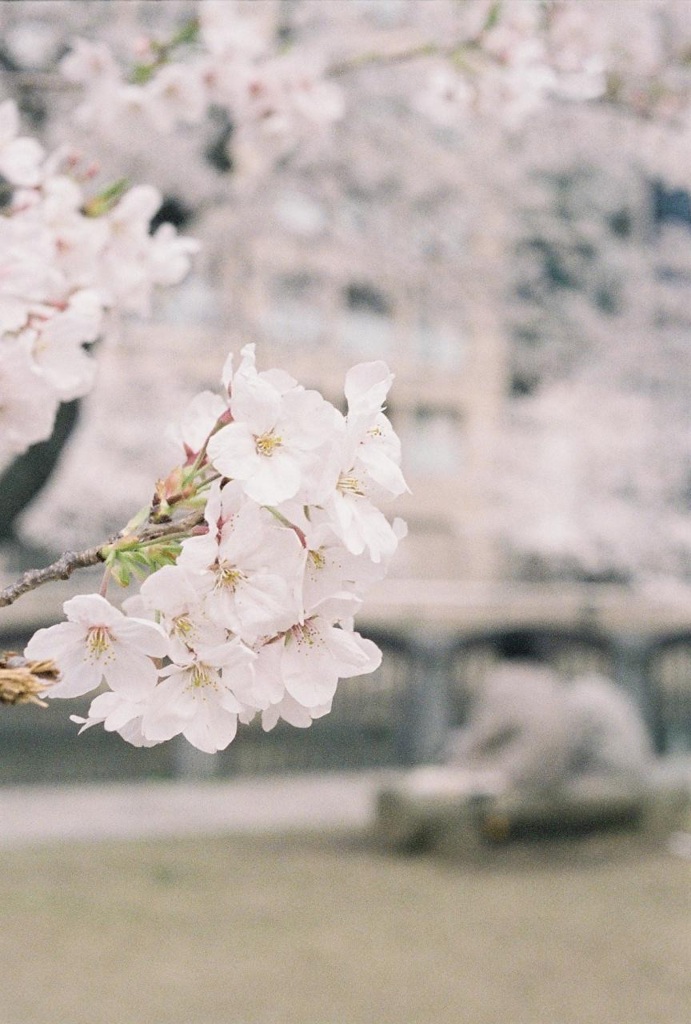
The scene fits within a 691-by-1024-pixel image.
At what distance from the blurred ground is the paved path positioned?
40 cm

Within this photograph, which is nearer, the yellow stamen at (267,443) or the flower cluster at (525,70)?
the yellow stamen at (267,443)

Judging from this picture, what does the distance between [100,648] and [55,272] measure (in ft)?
2.97

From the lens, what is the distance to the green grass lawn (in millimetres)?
4742

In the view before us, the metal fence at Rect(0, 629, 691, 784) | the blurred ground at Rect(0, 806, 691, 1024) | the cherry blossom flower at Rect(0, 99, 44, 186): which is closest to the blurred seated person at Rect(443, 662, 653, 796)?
the blurred ground at Rect(0, 806, 691, 1024)

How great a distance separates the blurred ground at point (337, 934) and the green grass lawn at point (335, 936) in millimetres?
12

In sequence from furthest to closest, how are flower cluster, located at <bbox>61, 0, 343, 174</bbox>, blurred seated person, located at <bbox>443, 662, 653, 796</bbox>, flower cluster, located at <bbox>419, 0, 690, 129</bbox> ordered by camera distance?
blurred seated person, located at <bbox>443, 662, 653, 796</bbox> < flower cluster, located at <bbox>419, 0, 690, 129</bbox> < flower cluster, located at <bbox>61, 0, 343, 174</bbox>

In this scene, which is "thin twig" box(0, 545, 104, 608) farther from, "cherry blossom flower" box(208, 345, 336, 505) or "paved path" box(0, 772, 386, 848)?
"paved path" box(0, 772, 386, 848)

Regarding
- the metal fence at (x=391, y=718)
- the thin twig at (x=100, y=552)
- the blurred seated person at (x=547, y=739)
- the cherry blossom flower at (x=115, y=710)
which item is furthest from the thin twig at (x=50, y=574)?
the metal fence at (x=391, y=718)

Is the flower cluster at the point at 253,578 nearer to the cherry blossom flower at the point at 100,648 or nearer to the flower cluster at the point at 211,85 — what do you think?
the cherry blossom flower at the point at 100,648

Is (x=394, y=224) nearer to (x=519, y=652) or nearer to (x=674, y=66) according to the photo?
(x=674, y=66)

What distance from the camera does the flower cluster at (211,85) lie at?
2.61 m

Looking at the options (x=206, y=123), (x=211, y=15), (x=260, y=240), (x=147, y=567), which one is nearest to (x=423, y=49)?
(x=211, y=15)

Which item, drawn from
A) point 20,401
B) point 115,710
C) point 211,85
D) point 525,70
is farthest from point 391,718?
point 115,710

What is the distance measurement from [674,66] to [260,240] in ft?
10.8
